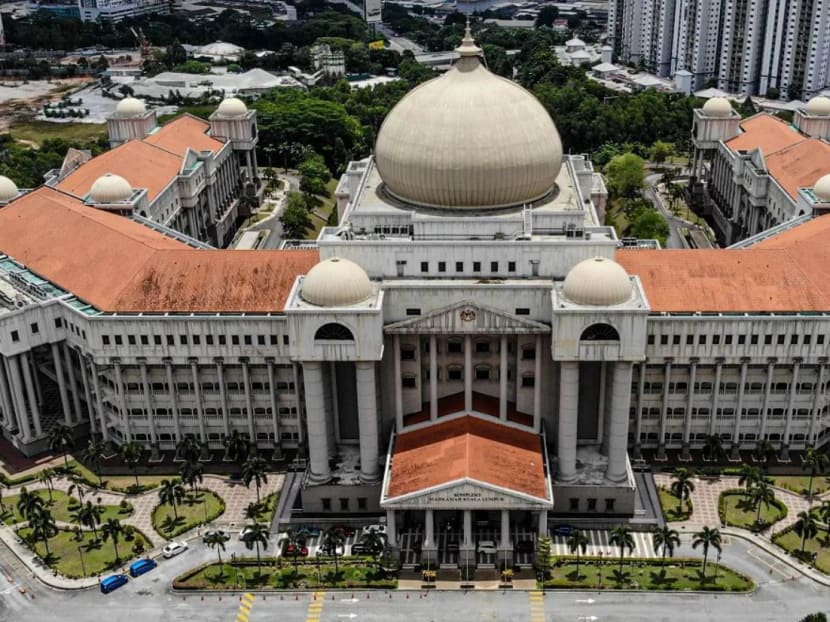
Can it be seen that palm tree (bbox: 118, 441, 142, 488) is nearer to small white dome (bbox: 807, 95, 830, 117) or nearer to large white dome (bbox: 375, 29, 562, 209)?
large white dome (bbox: 375, 29, 562, 209)

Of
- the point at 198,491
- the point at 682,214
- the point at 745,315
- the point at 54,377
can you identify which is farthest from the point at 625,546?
the point at 682,214

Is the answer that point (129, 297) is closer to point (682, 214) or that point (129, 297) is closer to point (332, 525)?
point (332, 525)

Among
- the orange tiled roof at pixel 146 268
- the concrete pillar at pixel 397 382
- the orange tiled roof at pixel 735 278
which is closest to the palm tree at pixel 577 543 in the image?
the concrete pillar at pixel 397 382

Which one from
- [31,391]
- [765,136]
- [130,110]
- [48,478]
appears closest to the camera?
[48,478]

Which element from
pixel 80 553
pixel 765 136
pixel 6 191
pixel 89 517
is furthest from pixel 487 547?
pixel 765 136

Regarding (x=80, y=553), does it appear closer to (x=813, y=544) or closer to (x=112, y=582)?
(x=112, y=582)

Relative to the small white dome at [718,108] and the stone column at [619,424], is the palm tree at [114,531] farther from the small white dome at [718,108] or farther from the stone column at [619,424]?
the small white dome at [718,108]

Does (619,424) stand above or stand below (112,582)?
above

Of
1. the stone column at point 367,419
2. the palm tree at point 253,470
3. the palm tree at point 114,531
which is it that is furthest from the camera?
the palm tree at point 253,470
